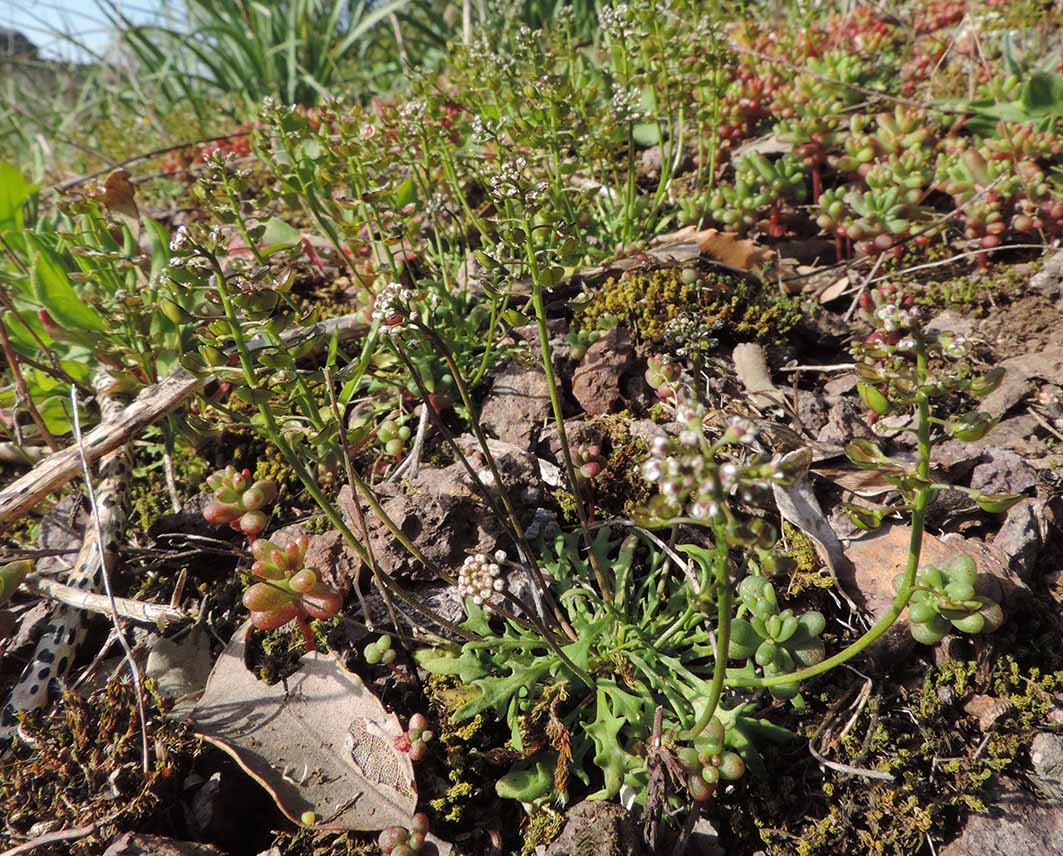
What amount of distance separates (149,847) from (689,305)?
2780 millimetres

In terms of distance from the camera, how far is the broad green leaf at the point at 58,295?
3.21 m

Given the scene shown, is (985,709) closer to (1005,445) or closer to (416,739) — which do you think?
(1005,445)

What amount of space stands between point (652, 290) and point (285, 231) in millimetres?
1983

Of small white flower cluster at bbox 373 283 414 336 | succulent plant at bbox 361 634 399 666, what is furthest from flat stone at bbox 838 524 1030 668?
small white flower cluster at bbox 373 283 414 336

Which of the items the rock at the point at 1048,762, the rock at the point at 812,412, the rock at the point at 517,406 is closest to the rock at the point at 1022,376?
the rock at the point at 812,412

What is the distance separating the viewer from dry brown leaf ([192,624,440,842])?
2.09m

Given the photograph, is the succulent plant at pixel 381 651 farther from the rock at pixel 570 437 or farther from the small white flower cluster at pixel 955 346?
the small white flower cluster at pixel 955 346

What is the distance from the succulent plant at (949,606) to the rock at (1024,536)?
17.1 inches

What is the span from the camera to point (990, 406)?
9.16 feet

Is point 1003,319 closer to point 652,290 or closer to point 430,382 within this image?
point 652,290

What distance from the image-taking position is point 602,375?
3055mm

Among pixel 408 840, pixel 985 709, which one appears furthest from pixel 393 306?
pixel 985 709

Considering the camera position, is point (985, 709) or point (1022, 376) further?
point (1022, 376)

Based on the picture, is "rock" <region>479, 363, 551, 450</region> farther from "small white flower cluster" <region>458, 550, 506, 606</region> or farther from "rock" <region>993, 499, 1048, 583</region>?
"rock" <region>993, 499, 1048, 583</region>
